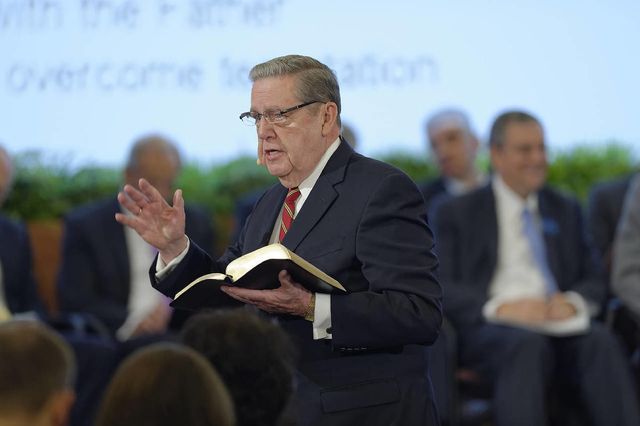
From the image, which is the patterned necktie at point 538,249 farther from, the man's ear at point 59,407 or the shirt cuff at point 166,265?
the man's ear at point 59,407

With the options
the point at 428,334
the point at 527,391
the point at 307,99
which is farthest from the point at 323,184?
the point at 527,391

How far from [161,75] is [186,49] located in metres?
0.20

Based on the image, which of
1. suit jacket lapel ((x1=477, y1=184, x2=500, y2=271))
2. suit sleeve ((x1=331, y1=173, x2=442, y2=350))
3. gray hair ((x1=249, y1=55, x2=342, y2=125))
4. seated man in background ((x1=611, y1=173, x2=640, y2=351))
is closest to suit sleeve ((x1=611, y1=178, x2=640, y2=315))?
seated man in background ((x1=611, y1=173, x2=640, y2=351))

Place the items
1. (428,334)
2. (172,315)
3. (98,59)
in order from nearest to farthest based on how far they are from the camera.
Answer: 1. (428,334)
2. (172,315)
3. (98,59)

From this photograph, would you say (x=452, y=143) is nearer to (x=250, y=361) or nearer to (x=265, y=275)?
(x=265, y=275)

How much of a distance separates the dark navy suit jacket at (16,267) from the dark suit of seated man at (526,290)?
2.04 metres

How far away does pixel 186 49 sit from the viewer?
264 inches

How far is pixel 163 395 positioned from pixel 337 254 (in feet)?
3.05

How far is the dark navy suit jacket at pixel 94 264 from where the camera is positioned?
19.2ft

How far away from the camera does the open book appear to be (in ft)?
9.09

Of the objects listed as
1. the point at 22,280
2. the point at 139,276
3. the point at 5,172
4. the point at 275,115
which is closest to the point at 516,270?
the point at 139,276

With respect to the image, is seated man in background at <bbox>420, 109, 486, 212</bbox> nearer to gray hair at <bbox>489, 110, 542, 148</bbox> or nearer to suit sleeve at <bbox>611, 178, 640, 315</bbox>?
gray hair at <bbox>489, 110, 542, 148</bbox>

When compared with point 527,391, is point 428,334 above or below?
above

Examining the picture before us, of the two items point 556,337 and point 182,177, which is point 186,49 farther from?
point 556,337
